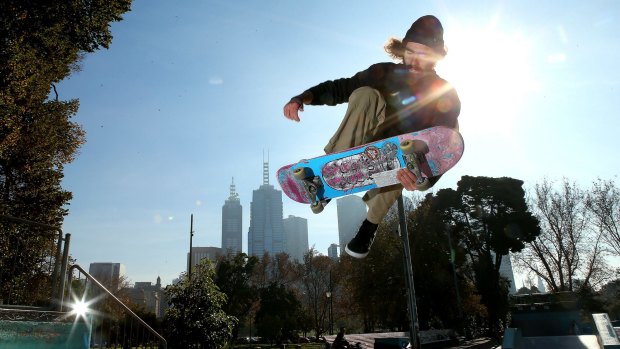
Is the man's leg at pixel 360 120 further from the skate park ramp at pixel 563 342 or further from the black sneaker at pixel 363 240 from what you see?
the skate park ramp at pixel 563 342

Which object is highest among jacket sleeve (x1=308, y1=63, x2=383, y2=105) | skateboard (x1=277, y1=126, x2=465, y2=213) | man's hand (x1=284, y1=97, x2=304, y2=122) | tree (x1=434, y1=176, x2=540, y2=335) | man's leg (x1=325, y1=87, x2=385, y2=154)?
tree (x1=434, y1=176, x2=540, y2=335)

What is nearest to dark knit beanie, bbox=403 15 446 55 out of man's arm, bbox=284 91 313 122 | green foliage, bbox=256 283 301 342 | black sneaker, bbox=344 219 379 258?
man's arm, bbox=284 91 313 122

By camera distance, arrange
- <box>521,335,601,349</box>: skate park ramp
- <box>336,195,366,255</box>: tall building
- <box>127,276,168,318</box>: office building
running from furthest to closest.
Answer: <box>336,195,366,255</box>: tall building
<box>127,276,168,318</box>: office building
<box>521,335,601,349</box>: skate park ramp

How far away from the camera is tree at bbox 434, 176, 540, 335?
3216 centimetres

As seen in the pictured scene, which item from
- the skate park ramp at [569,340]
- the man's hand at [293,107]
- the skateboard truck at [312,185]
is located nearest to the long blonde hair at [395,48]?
the man's hand at [293,107]

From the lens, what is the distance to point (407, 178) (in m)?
3.15

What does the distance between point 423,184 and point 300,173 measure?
1193 mm

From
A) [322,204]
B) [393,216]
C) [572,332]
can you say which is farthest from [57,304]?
[393,216]

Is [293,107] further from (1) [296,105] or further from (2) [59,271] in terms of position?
(2) [59,271]

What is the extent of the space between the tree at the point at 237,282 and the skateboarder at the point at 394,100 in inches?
1318

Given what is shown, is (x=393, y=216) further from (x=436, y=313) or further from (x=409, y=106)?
(x=409, y=106)

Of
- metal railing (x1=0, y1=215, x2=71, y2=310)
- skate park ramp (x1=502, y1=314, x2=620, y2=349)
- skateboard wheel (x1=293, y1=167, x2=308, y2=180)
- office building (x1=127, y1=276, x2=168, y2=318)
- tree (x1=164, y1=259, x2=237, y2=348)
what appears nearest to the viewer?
skateboard wheel (x1=293, y1=167, x2=308, y2=180)

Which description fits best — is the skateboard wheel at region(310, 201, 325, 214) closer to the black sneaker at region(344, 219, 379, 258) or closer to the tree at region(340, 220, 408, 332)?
the black sneaker at region(344, 219, 379, 258)

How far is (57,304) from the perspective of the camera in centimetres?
625
